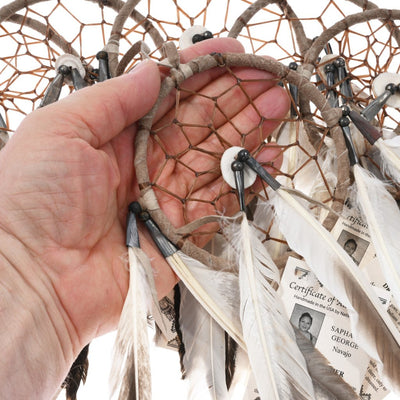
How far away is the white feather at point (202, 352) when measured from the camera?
93 cm

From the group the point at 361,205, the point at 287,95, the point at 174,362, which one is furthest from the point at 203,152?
the point at 174,362

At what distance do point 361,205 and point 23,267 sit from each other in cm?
65

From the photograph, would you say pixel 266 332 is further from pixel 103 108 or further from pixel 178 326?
pixel 103 108

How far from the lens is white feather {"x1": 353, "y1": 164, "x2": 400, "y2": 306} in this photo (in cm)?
92

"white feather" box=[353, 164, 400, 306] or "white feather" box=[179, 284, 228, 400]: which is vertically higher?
"white feather" box=[353, 164, 400, 306]

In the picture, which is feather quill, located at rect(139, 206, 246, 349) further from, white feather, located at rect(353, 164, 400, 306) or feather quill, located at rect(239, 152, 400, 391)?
white feather, located at rect(353, 164, 400, 306)

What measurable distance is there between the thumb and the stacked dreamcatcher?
6 cm

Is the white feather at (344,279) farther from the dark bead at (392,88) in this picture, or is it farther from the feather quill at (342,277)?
the dark bead at (392,88)

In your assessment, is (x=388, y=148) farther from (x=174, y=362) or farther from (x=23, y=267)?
(x=23, y=267)

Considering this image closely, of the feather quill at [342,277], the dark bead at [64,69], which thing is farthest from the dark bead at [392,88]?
the dark bead at [64,69]

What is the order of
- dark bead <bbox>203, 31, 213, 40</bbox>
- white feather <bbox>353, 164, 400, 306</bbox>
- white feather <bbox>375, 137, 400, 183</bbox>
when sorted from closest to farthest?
white feather <bbox>353, 164, 400, 306</bbox> → white feather <bbox>375, 137, 400, 183</bbox> → dark bead <bbox>203, 31, 213, 40</bbox>

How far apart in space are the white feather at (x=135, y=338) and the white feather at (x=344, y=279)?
0.28 m

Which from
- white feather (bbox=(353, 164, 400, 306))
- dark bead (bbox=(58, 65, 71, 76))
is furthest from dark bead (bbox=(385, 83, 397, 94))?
dark bead (bbox=(58, 65, 71, 76))

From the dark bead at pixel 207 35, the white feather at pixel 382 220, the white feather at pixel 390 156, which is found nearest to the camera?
the white feather at pixel 382 220
